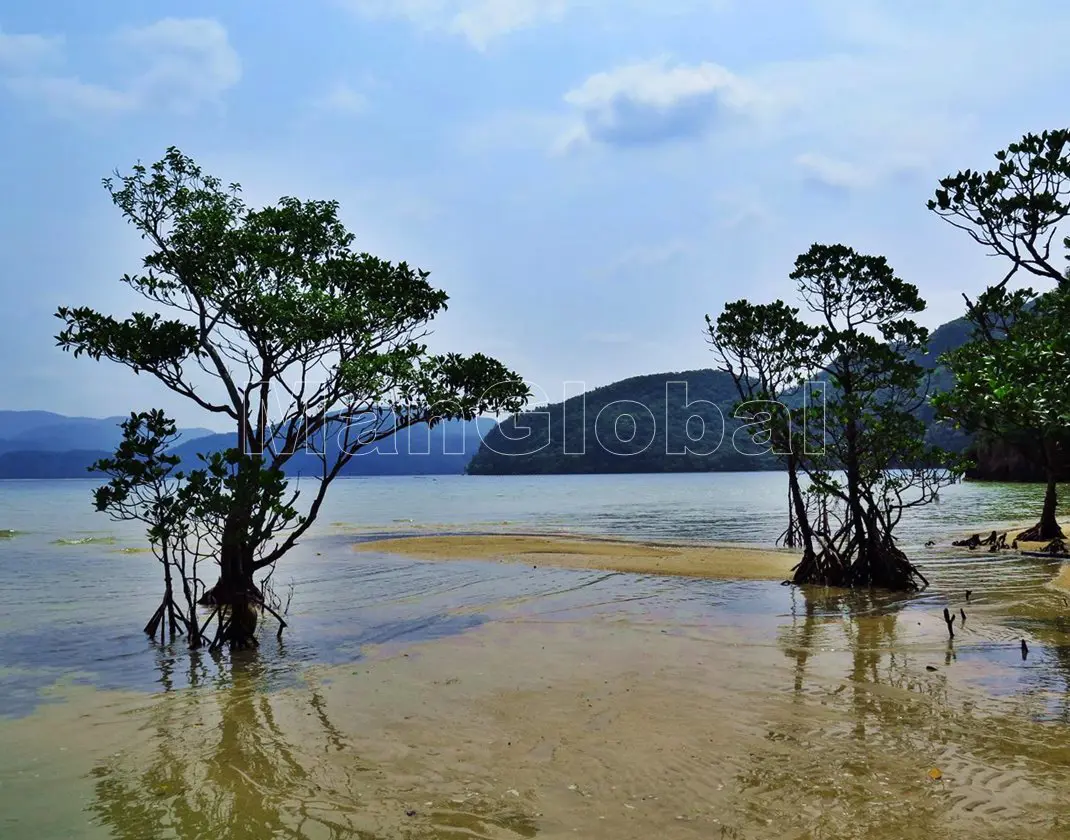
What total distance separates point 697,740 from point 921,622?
7.80 metres

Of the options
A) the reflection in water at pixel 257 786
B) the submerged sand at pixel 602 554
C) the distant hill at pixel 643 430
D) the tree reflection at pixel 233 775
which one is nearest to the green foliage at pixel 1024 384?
the reflection in water at pixel 257 786

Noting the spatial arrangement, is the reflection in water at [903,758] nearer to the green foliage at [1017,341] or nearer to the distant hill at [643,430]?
the green foliage at [1017,341]

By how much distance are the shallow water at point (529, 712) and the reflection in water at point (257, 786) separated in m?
0.03

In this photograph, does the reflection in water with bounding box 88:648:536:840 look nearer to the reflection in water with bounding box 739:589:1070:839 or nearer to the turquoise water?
the turquoise water

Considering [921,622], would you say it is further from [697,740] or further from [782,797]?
[782,797]

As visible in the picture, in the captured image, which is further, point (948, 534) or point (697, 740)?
point (948, 534)

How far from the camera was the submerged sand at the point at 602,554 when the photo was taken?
74.8 ft

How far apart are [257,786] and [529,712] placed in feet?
10.4

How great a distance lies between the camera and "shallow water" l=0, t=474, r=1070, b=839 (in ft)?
20.6

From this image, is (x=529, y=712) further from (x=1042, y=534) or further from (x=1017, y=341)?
(x=1042, y=534)

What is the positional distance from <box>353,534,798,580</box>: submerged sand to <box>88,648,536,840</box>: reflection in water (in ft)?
48.3

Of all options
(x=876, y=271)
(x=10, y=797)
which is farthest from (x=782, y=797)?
(x=876, y=271)

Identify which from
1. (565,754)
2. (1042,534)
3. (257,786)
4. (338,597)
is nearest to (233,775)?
(257,786)

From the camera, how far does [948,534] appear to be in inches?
1310
